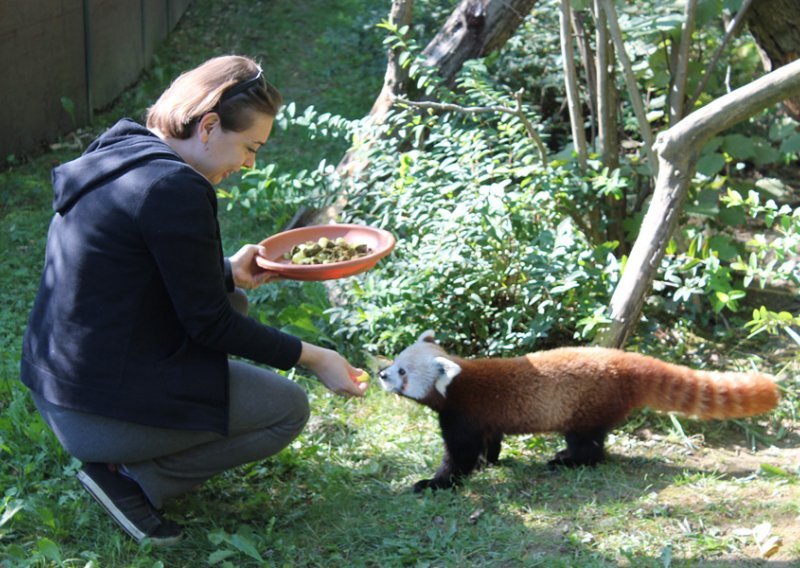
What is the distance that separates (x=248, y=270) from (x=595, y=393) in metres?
1.37

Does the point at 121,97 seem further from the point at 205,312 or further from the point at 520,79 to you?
the point at 205,312

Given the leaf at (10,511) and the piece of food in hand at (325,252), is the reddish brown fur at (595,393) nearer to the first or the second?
the piece of food in hand at (325,252)

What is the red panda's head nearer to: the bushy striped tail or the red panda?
the red panda

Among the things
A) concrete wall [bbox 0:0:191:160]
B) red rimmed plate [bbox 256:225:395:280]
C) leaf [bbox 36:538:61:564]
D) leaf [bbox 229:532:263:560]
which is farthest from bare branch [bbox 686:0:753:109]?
concrete wall [bbox 0:0:191:160]

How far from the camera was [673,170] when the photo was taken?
12.3ft

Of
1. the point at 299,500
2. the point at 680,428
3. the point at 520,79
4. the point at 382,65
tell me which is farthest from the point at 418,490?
the point at 382,65

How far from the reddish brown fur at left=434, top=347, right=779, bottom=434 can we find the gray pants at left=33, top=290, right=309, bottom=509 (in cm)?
72

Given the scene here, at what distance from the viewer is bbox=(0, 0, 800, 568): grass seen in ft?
9.71

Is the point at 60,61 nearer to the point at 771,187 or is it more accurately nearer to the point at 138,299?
the point at 138,299

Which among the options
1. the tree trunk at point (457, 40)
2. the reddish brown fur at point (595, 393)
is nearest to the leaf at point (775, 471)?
the reddish brown fur at point (595, 393)

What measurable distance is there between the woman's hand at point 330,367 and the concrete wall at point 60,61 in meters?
4.47

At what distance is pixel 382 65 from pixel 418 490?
5.38 meters

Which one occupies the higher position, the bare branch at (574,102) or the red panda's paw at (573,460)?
the bare branch at (574,102)

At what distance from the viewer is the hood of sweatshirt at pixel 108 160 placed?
8.80ft
